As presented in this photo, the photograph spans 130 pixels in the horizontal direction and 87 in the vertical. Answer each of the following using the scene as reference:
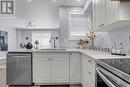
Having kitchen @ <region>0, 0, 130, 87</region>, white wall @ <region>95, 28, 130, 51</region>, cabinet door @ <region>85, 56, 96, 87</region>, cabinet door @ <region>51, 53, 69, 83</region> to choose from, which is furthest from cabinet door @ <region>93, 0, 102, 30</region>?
cabinet door @ <region>51, 53, 69, 83</region>

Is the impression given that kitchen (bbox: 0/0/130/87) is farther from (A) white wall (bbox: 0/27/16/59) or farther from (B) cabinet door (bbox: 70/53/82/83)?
(A) white wall (bbox: 0/27/16/59)

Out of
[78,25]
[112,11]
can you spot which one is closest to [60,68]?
[78,25]

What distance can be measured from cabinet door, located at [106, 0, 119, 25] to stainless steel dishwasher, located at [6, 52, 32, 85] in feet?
6.60

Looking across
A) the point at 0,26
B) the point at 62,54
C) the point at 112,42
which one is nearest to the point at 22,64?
the point at 62,54

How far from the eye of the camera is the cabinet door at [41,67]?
341cm

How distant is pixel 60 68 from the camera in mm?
3428

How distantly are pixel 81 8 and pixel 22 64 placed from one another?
2.43 metres

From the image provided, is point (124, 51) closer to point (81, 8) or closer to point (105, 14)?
point (105, 14)

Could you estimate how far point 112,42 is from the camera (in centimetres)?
294

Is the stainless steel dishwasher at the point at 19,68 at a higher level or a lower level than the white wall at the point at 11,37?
lower

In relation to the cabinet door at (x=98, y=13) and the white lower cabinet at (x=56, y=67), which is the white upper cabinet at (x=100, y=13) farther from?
the white lower cabinet at (x=56, y=67)

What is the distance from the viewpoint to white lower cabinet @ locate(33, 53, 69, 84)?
3.41 m

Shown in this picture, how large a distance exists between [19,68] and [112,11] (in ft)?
7.97

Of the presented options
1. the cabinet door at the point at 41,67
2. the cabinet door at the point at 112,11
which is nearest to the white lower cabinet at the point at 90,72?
the cabinet door at the point at 112,11
